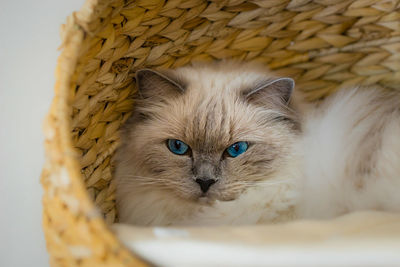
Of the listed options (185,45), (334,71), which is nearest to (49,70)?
Answer: (185,45)

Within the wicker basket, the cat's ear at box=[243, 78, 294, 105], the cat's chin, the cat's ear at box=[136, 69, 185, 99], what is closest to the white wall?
the wicker basket

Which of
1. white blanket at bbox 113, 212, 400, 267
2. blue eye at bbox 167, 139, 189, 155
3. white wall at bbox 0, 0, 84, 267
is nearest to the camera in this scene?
white blanket at bbox 113, 212, 400, 267

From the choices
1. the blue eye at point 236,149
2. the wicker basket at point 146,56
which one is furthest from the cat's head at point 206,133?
the wicker basket at point 146,56

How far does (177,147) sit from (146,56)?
1.63 ft

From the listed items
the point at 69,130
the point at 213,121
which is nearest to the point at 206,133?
the point at 213,121

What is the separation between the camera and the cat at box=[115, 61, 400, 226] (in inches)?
64.4

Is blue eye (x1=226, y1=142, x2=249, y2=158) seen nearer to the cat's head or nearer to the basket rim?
the cat's head

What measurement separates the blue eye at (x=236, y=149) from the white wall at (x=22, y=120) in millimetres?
1009

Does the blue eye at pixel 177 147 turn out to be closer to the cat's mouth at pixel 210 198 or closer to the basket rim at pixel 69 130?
the cat's mouth at pixel 210 198

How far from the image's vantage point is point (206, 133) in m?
1.67

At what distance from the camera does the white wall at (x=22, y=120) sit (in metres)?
1.99

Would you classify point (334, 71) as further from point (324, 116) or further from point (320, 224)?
point (320, 224)

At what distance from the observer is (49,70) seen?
6.78 feet

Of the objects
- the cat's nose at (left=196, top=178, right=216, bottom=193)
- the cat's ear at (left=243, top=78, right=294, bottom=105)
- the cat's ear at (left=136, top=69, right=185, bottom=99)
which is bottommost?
the cat's nose at (left=196, top=178, right=216, bottom=193)
